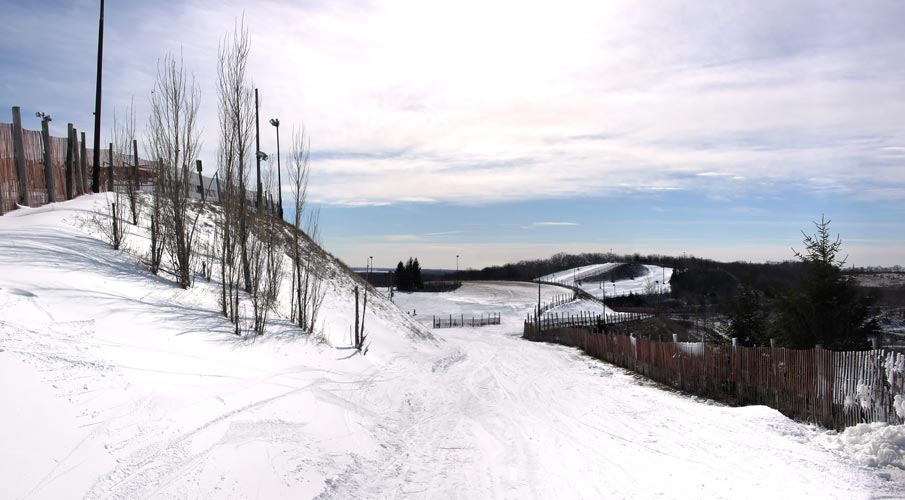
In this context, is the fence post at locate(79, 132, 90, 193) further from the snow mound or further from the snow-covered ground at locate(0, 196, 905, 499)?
the snow mound

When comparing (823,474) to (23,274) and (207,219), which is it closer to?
(23,274)

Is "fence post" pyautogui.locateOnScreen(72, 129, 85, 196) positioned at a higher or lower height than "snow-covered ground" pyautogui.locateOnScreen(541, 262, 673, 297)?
higher

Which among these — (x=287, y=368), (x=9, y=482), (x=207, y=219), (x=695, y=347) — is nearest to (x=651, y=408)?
(x=695, y=347)

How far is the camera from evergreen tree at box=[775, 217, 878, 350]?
62.6ft

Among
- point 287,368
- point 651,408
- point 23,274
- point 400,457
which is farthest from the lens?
point 651,408

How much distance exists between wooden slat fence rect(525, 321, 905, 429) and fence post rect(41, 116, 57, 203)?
68.5ft

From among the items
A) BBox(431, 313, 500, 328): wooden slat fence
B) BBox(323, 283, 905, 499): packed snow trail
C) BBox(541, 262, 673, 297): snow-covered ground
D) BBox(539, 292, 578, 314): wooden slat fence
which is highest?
BBox(323, 283, 905, 499): packed snow trail

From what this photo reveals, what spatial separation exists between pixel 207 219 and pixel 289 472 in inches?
910

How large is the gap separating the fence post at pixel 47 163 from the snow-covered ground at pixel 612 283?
374ft

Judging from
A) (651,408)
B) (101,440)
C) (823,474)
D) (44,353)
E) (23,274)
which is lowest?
(651,408)

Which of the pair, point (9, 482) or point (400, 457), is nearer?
point (9, 482)

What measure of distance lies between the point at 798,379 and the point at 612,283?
133674 millimetres

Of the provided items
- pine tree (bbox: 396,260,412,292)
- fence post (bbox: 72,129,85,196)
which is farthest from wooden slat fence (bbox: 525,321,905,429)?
pine tree (bbox: 396,260,412,292)

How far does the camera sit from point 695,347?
16.4m
